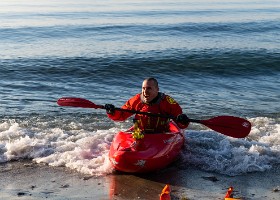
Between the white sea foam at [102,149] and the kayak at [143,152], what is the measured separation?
31cm

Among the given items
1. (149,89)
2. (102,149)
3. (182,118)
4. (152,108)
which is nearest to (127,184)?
(182,118)

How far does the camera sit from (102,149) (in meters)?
7.56

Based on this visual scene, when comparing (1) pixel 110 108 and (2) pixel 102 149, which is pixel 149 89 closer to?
(1) pixel 110 108

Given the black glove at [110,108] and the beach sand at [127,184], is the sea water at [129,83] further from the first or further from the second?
the black glove at [110,108]

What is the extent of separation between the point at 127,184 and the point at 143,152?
0.51m

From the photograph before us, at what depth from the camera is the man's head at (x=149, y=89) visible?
259 inches

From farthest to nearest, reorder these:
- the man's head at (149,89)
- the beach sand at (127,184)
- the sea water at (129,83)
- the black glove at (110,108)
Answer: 1. the sea water at (129,83)
2. the black glove at (110,108)
3. the man's head at (149,89)
4. the beach sand at (127,184)

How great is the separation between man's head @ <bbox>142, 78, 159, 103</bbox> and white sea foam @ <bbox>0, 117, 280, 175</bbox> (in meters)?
1.11

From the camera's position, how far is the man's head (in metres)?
6.58

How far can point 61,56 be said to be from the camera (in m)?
18.4

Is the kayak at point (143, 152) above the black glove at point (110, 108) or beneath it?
beneath

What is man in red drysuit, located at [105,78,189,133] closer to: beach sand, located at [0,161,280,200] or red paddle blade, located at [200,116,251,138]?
red paddle blade, located at [200,116,251,138]

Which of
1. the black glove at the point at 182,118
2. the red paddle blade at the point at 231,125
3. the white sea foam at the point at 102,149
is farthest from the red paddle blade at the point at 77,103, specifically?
the red paddle blade at the point at 231,125

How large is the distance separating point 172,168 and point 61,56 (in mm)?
12459
